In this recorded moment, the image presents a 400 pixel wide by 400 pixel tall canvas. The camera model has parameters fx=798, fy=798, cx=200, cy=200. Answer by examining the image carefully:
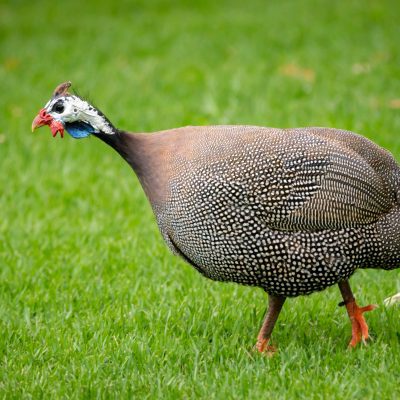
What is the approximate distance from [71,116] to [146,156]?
40 cm

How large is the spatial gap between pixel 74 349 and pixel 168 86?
4.93 metres

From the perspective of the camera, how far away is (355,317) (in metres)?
3.90

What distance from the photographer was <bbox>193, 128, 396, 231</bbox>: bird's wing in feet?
11.6

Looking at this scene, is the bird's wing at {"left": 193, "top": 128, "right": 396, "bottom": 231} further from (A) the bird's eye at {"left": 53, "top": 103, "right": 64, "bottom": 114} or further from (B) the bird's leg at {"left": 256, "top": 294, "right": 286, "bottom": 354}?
(A) the bird's eye at {"left": 53, "top": 103, "right": 64, "bottom": 114}

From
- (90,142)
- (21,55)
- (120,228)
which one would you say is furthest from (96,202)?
(21,55)

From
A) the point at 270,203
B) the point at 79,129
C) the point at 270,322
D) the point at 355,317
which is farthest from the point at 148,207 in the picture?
the point at 270,203

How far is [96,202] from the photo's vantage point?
19.6ft

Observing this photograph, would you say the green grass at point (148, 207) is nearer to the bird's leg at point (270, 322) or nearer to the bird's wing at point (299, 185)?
the bird's leg at point (270, 322)

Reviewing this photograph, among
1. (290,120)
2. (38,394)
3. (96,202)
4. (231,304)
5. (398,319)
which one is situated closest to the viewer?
(38,394)

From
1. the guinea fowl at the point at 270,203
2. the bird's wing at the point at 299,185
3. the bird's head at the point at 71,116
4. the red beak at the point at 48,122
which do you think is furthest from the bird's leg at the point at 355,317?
the red beak at the point at 48,122

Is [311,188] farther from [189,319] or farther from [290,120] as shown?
[290,120]

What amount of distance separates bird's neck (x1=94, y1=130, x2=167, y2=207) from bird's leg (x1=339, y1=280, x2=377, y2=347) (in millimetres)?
1034

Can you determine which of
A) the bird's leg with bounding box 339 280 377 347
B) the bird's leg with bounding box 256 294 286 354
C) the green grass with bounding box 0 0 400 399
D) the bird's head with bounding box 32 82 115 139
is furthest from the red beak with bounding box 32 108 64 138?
the bird's leg with bounding box 339 280 377 347

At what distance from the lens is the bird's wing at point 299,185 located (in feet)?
11.6
